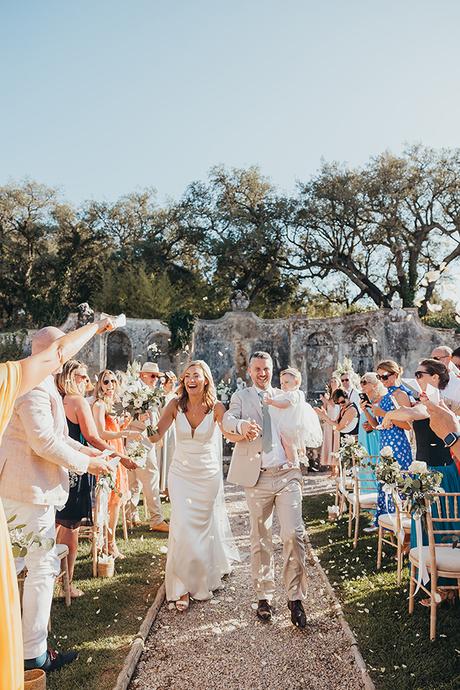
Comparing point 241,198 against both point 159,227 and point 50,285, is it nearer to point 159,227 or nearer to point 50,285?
point 159,227

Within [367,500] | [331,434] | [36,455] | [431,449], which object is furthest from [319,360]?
[36,455]

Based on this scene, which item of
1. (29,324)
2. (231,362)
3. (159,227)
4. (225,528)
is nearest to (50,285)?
(29,324)

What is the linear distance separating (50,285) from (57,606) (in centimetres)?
2821

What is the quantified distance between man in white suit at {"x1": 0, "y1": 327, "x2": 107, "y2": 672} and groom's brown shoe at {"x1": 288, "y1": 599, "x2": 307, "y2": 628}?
73.1 inches

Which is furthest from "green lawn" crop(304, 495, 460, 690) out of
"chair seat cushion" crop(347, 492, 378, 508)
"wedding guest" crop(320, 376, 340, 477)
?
"wedding guest" crop(320, 376, 340, 477)

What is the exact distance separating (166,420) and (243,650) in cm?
A: 199

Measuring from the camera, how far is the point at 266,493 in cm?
452

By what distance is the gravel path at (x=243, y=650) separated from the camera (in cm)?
349

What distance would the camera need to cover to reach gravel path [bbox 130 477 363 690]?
3.49 metres

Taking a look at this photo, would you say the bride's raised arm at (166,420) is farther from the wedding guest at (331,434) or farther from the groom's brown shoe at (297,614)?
the wedding guest at (331,434)

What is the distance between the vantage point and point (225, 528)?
578 cm

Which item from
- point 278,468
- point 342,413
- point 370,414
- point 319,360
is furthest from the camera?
point 319,360

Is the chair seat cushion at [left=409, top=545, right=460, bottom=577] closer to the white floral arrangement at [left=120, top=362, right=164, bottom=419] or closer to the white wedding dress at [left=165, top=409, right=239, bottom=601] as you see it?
the white wedding dress at [left=165, top=409, right=239, bottom=601]

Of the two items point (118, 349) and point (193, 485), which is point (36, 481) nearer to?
point (193, 485)
